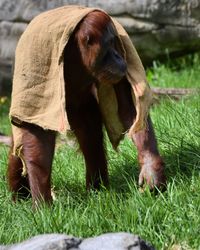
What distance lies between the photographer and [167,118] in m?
5.07

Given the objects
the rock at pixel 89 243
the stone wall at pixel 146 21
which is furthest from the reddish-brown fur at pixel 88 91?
the stone wall at pixel 146 21

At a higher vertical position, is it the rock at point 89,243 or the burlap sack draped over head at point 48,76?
the burlap sack draped over head at point 48,76

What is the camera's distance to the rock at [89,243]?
9.41 ft

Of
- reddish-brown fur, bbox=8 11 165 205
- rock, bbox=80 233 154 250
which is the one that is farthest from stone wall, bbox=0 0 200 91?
rock, bbox=80 233 154 250

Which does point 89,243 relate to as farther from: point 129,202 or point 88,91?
point 88,91

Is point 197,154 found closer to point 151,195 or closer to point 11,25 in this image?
point 151,195

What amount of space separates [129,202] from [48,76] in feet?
2.43

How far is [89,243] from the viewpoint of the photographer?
291 cm

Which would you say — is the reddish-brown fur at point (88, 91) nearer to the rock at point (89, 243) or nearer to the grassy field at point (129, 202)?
the grassy field at point (129, 202)

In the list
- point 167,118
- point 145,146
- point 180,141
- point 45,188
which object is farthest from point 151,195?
point 167,118

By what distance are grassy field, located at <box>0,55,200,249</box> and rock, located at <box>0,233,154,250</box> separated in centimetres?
40

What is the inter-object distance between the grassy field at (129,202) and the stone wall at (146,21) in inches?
92.4

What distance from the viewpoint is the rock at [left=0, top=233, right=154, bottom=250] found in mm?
2867

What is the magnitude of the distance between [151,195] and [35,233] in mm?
597
